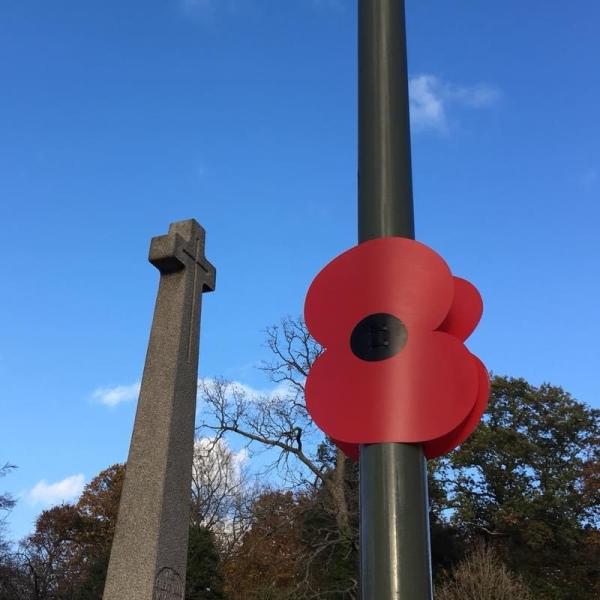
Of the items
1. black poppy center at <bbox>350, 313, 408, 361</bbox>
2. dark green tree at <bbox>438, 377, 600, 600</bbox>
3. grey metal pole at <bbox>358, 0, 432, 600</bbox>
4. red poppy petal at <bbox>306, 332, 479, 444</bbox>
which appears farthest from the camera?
dark green tree at <bbox>438, 377, 600, 600</bbox>

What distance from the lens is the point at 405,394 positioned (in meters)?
2.85

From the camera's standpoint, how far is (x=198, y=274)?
669 cm

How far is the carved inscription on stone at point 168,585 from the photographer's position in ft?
16.9

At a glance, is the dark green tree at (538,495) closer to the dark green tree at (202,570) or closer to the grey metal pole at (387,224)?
the dark green tree at (202,570)

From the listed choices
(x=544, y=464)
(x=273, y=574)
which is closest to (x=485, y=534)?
(x=544, y=464)

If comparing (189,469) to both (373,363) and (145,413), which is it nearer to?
(145,413)

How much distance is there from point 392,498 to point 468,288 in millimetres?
1132

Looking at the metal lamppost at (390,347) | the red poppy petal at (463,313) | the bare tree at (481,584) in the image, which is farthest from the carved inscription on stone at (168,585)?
the bare tree at (481,584)

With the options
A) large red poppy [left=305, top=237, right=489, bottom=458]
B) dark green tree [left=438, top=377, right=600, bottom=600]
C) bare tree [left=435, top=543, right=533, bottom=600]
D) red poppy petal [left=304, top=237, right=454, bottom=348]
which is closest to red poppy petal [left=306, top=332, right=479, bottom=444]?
large red poppy [left=305, top=237, right=489, bottom=458]

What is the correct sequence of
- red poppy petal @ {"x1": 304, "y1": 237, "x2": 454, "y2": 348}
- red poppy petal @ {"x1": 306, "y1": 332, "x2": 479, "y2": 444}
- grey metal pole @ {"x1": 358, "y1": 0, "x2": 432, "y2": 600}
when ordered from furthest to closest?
red poppy petal @ {"x1": 304, "y1": 237, "x2": 454, "y2": 348} < red poppy petal @ {"x1": 306, "y1": 332, "x2": 479, "y2": 444} < grey metal pole @ {"x1": 358, "y1": 0, "x2": 432, "y2": 600}

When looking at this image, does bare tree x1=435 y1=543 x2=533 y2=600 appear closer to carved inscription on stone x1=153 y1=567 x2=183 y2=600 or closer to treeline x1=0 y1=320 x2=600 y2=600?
treeline x1=0 y1=320 x2=600 y2=600

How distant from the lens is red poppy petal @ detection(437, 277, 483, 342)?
3.26 meters

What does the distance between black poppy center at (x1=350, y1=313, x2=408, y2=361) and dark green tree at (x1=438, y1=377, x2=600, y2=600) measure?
933 inches

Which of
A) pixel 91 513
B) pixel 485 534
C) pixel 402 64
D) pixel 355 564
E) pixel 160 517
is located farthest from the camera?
pixel 91 513
